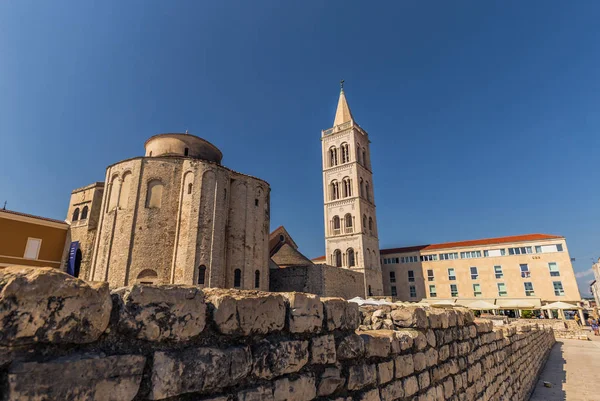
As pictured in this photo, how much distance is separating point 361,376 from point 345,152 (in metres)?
40.5

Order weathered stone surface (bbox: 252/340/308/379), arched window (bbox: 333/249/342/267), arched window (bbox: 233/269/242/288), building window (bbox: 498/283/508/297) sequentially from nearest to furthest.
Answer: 1. weathered stone surface (bbox: 252/340/308/379)
2. arched window (bbox: 233/269/242/288)
3. arched window (bbox: 333/249/342/267)
4. building window (bbox: 498/283/508/297)

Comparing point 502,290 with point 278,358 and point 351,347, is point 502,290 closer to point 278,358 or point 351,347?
point 351,347

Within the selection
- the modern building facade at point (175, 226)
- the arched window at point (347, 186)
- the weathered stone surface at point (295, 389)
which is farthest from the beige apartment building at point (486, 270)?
the weathered stone surface at point (295, 389)

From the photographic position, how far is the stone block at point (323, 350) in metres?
2.44

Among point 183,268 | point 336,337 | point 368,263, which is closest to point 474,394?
point 336,337

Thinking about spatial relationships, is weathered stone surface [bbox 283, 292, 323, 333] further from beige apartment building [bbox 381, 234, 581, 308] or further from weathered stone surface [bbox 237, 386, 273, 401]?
beige apartment building [bbox 381, 234, 581, 308]

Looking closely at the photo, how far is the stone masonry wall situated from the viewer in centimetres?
131

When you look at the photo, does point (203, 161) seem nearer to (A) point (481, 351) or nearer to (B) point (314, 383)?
(A) point (481, 351)

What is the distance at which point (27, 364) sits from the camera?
1.25 metres

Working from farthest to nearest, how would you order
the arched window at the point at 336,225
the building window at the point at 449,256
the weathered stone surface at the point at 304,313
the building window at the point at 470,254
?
the building window at the point at 449,256, the building window at the point at 470,254, the arched window at the point at 336,225, the weathered stone surface at the point at 304,313

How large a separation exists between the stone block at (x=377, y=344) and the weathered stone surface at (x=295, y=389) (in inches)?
30.6

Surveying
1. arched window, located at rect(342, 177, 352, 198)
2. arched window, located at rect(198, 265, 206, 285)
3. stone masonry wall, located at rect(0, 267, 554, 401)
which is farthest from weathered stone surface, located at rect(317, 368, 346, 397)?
arched window, located at rect(342, 177, 352, 198)

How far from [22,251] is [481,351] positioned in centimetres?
2553

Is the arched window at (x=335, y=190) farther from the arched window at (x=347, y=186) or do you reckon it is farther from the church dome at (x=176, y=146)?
the church dome at (x=176, y=146)
